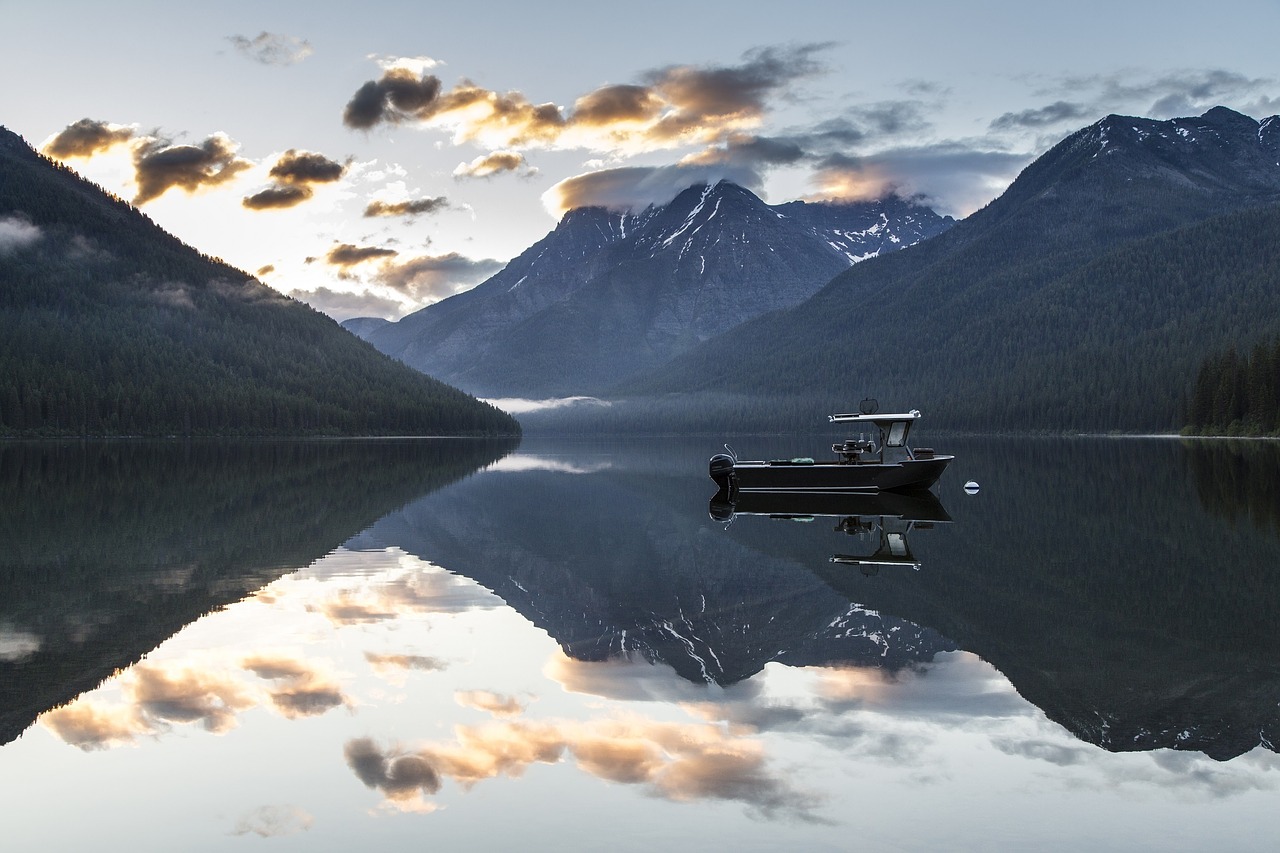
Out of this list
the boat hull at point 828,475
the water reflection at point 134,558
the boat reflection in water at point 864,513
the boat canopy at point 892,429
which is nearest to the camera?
the water reflection at point 134,558

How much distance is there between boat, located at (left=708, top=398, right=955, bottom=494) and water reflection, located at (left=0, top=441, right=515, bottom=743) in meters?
19.0

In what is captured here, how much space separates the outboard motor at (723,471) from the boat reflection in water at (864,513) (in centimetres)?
55

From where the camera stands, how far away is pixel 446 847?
445 inches

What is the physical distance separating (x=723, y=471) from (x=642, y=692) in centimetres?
4438

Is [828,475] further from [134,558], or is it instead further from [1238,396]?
[1238,396]

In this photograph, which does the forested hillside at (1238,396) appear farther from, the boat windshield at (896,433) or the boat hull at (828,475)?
the boat windshield at (896,433)

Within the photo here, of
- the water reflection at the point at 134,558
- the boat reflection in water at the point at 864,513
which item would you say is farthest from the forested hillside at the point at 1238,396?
the water reflection at the point at 134,558

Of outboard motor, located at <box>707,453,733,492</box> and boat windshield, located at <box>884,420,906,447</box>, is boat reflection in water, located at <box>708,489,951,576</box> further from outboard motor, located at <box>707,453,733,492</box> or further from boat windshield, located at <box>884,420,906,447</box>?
boat windshield, located at <box>884,420,906,447</box>

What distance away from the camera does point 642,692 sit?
1792 centimetres

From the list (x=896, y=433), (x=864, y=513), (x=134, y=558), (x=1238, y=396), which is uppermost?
(x=1238, y=396)

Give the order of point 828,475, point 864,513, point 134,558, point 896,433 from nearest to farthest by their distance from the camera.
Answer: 1. point 134,558
2. point 864,513
3. point 896,433
4. point 828,475

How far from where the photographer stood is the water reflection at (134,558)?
17.4 metres

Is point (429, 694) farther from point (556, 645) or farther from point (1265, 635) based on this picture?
point (1265, 635)

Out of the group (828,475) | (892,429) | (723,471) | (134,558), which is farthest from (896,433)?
(134,558)
